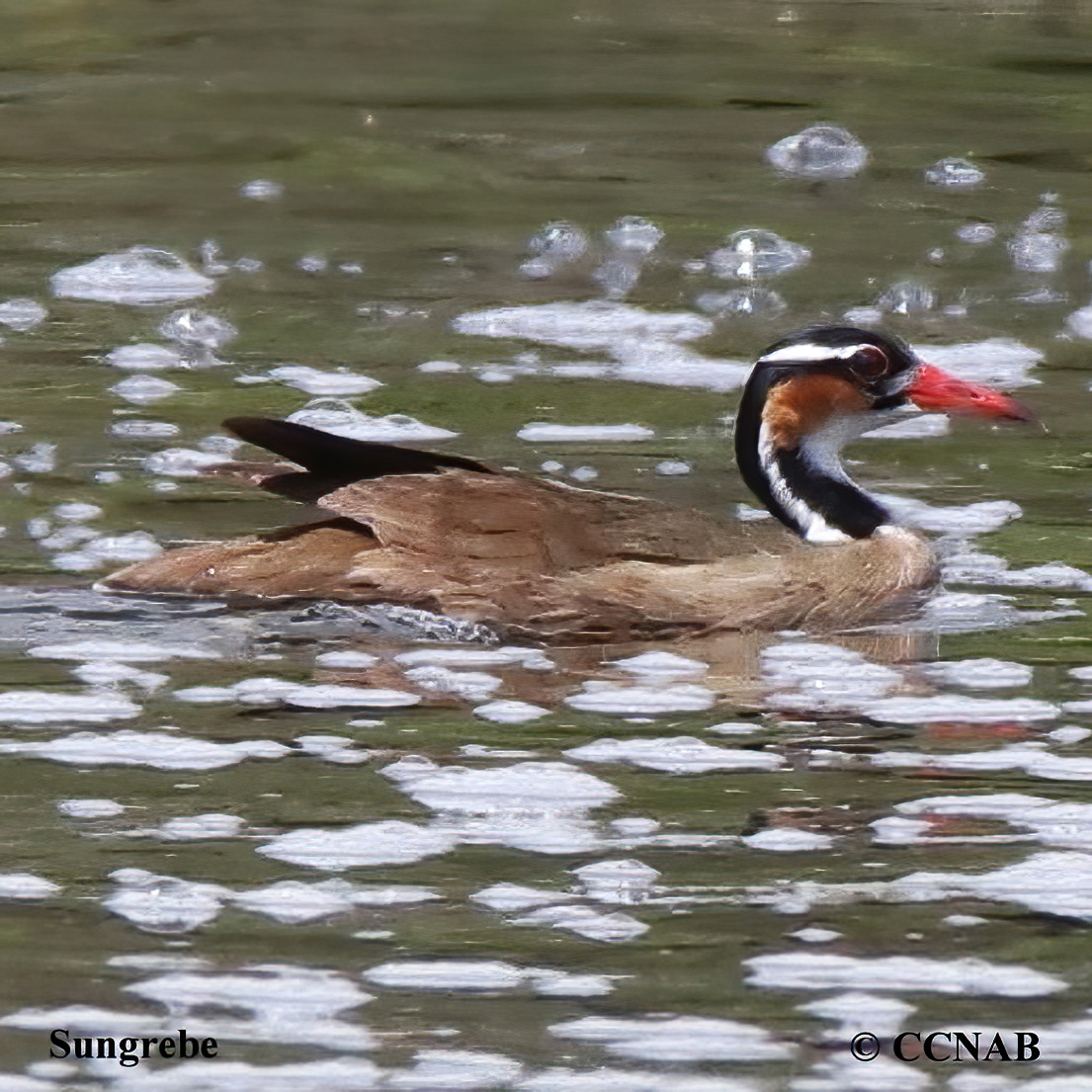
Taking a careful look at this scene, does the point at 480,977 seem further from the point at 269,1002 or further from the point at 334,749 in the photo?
the point at 334,749

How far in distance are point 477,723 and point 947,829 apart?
4.53ft

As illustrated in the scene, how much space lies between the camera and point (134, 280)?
39.6 feet

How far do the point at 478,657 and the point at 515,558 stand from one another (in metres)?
0.40

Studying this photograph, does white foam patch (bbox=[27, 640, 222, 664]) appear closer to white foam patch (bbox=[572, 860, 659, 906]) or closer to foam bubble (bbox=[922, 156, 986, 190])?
white foam patch (bbox=[572, 860, 659, 906])

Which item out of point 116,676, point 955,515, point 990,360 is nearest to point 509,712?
point 116,676

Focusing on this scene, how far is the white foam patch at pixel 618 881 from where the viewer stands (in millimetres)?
6168

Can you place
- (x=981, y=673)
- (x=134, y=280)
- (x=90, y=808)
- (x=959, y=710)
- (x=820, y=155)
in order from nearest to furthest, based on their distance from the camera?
(x=90, y=808) → (x=959, y=710) → (x=981, y=673) → (x=134, y=280) → (x=820, y=155)

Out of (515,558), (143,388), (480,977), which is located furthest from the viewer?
(143,388)

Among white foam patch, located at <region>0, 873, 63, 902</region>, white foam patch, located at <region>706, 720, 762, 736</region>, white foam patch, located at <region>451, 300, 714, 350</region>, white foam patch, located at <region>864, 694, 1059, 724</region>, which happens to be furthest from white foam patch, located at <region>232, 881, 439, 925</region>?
white foam patch, located at <region>451, 300, 714, 350</region>

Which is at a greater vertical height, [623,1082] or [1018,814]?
[1018,814]

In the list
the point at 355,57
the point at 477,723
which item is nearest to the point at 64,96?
the point at 355,57

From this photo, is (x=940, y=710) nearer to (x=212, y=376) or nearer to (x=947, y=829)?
(x=947, y=829)

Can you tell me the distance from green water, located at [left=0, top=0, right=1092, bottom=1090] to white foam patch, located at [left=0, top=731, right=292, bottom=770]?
0.27 ft

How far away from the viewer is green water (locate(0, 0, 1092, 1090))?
5.93 m
